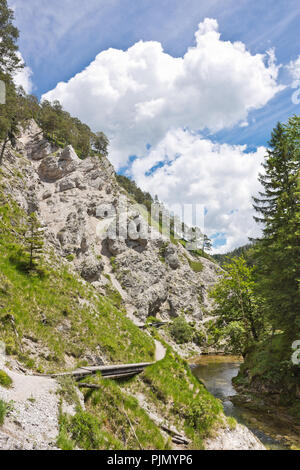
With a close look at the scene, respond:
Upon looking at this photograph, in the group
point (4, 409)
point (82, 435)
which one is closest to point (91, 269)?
point (82, 435)

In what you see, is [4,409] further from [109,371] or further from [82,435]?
[109,371]

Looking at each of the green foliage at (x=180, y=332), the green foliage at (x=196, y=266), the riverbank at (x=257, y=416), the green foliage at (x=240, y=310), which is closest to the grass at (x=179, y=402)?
the riverbank at (x=257, y=416)

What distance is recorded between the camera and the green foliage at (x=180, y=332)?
192 feet

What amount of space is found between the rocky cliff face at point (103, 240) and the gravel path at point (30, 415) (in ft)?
131

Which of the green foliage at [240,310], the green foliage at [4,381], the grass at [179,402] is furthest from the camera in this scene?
the green foliage at [240,310]

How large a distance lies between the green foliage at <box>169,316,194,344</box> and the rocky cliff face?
→ 23.1ft

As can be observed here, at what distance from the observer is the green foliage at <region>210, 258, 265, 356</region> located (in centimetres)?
3069

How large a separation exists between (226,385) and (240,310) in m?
8.96

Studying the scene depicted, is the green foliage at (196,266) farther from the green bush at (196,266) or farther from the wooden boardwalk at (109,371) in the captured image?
the wooden boardwalk at (109,371)

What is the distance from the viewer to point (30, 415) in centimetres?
710

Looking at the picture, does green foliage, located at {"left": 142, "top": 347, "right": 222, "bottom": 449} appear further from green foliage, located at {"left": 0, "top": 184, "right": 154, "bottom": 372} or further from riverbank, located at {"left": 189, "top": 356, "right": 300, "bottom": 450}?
riverbank, located at {"left": 189, "top": 356, "right": 300, "bottom": 450}

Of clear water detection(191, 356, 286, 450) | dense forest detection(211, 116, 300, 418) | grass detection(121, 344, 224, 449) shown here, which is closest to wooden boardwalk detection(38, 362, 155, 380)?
grass detection(121, 344, 224, 449)
